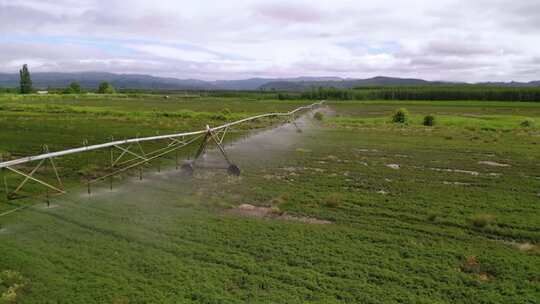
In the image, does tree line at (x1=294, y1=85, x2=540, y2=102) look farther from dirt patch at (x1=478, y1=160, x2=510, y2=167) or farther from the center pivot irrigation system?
the center pivot irrigation system

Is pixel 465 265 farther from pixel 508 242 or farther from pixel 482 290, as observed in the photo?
pixel 508 242

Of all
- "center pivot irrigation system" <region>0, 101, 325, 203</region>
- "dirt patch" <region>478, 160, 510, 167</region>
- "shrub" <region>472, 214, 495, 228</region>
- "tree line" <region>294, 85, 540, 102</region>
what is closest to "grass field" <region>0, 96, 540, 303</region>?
"shrub" <region>472, 214, 495, 228</region>

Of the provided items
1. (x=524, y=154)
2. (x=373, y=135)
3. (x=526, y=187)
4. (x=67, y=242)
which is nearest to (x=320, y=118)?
(x=373, y=135)

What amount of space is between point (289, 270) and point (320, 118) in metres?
32.4

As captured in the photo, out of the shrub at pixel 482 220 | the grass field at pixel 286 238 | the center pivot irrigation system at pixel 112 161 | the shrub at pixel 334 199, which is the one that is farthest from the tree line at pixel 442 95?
the shrub at pixel 482 220

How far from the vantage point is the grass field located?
6.36 meters

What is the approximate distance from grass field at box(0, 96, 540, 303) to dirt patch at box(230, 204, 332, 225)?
0.05m

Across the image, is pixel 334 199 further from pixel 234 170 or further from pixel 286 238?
pixel 234 170

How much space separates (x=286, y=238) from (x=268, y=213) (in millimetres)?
1745

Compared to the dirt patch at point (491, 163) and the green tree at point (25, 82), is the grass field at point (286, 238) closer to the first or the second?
the dirt patch at point (491, 163)

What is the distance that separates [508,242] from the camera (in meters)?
8.52

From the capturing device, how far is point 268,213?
1005 cm

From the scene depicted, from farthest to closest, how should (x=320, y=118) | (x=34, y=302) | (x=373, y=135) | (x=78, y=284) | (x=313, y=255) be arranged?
(x=320, y=118)
(x=373, y=135)
(x=313, y=255)
(x=78, y=284)
(x=34, y=302)

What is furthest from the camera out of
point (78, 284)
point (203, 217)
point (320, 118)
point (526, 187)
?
point (320, 118)
